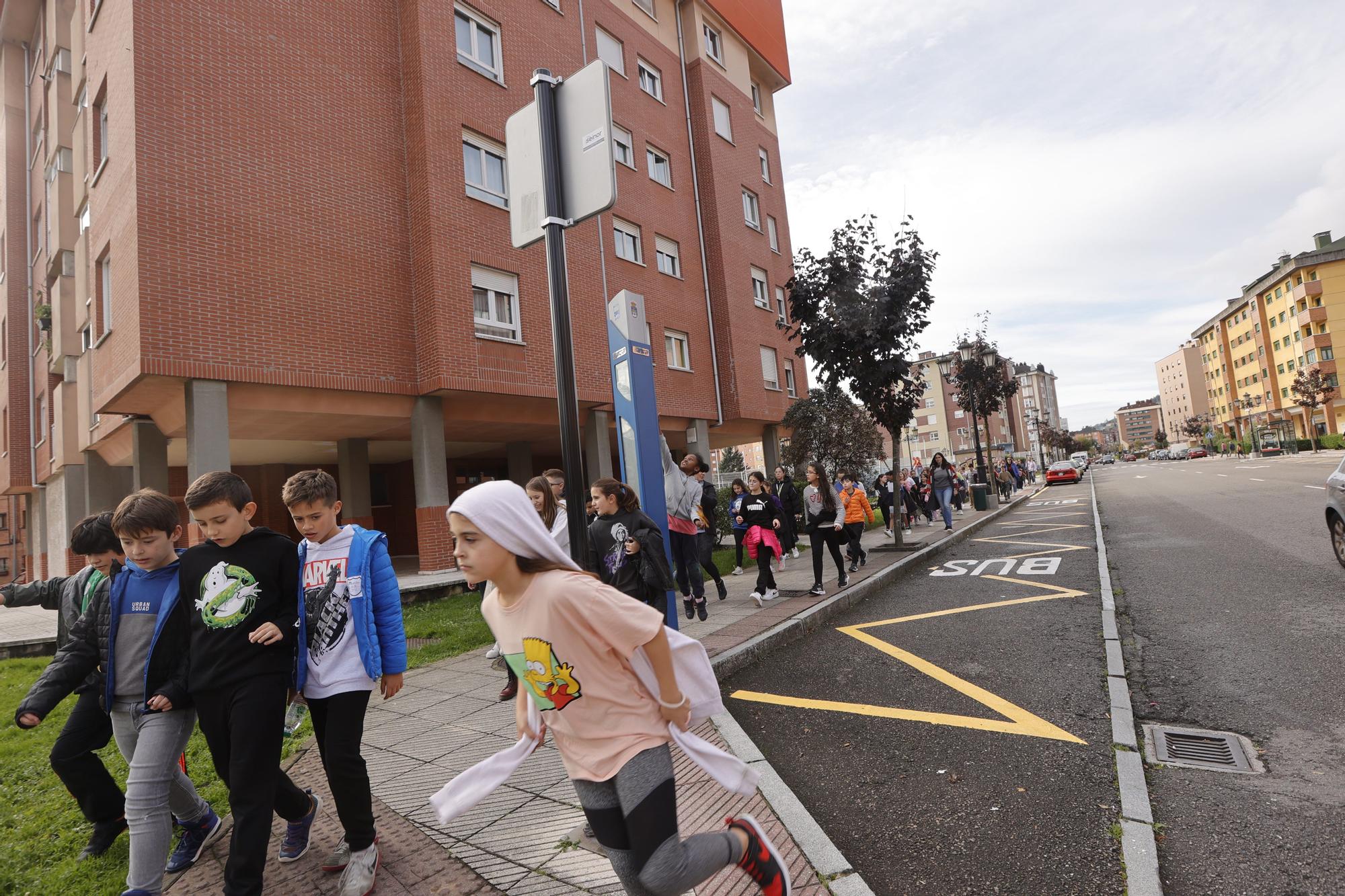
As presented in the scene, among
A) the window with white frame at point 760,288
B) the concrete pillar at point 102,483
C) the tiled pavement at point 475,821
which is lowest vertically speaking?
the tiled pavement at point 475,821

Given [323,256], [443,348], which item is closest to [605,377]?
[443,348]

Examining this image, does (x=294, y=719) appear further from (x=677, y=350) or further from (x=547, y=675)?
(x=677, y=350)

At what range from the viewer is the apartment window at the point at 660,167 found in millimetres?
20891

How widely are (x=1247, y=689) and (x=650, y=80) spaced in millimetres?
21653

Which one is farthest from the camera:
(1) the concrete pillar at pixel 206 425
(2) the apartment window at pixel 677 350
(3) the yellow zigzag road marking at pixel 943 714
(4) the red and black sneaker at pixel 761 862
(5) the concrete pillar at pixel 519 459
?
(2) the apartment window at pixel 677 350

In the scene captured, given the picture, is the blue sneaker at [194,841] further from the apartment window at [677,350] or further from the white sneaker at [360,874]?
the apartment window at [677,350]

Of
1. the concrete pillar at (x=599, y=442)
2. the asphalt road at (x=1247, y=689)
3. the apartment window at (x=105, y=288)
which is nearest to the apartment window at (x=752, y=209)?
the concrete pillar at (x=599, y=442)

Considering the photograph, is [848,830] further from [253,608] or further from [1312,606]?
[1312,606]

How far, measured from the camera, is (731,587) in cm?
1103

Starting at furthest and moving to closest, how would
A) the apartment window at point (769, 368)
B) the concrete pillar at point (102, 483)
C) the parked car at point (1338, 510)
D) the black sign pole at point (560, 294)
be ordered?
the apartment window at point (769, 368) → the concrete pillar at point (102, 483) → the parked car at point (1338, 510) → the black sign pole at point (560, 294)

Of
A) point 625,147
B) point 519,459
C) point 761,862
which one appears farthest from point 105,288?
point 761,862

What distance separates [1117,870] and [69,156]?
2344 centimetres

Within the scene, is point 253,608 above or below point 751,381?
below

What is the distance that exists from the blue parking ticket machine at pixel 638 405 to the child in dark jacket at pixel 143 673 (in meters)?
3.09
